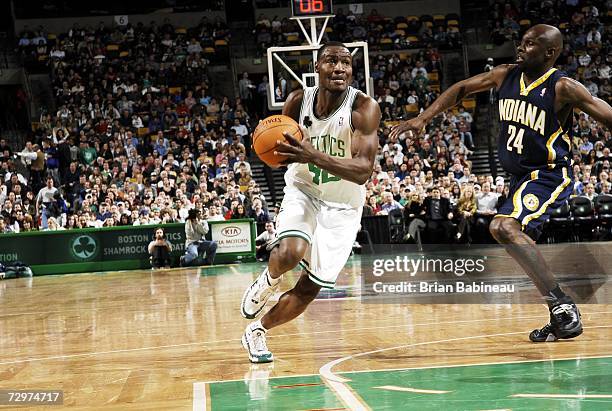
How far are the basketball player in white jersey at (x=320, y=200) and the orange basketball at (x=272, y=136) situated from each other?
1.23 feet

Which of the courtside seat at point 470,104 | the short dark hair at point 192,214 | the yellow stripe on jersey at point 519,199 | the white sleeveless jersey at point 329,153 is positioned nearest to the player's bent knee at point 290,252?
the white sleeveless jersey at point 329,153

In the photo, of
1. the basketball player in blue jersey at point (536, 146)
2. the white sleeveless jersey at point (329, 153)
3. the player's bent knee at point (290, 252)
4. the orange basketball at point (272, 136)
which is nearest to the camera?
the orange basketball at point (272, 136)

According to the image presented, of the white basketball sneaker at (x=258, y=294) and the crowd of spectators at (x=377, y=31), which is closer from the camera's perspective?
the white basketball sneaker at (x=258, y=294)

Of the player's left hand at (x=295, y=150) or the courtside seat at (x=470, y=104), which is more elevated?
the player's left hand at (x=295, y=150)

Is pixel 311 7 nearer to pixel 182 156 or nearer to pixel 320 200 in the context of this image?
pixel 182 156

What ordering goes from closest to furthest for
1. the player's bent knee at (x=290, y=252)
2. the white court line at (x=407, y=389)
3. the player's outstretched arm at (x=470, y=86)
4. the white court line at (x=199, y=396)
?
the white court line at (x=199, y=396) < the white court line at (x=407, y=389) < the player's bent knee at (x=290, y=252) < the player's outstretched arm at (x=470, y=86)

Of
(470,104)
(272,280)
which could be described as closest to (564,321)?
(272,280)

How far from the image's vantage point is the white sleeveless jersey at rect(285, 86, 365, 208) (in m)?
6.07

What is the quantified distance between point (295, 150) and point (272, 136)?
0.35 metres

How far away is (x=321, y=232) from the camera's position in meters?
6.07

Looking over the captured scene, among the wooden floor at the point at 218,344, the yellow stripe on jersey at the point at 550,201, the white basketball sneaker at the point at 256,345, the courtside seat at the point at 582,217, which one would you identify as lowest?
the courtside seat at the point at 582,217

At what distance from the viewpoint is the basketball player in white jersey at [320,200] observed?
596 cm

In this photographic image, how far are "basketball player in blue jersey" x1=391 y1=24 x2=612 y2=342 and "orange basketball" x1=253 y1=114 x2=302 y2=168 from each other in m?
1.25

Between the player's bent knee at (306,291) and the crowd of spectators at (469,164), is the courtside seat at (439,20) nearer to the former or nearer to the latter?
the crowd of spectators at (469,164)
